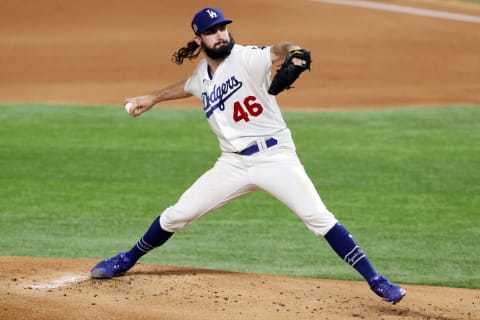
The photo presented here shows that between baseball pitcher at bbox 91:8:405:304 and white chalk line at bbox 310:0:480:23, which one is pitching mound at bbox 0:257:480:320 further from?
white chalk line at bbox 310:0:480:23

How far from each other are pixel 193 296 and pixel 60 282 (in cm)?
98

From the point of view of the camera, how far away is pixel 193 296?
6.66m

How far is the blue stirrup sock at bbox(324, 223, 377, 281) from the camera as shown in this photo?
6410mm

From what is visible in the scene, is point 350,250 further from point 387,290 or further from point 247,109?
point 247,109

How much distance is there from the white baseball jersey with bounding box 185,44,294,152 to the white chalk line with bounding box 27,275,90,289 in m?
1.47

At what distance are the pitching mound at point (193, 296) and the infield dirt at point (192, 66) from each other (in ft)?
0.04

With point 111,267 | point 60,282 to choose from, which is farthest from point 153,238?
point 60,282

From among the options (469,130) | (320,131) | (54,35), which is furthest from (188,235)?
(54,35)

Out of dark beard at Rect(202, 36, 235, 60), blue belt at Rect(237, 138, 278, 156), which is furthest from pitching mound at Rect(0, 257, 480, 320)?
dark beard at Rect(202, 36, 235, 60)

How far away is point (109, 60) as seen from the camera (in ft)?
56.5

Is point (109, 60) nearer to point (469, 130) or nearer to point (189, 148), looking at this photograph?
point (189, 148)

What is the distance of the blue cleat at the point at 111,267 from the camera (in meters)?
7.01

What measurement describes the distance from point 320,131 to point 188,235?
4.31 m

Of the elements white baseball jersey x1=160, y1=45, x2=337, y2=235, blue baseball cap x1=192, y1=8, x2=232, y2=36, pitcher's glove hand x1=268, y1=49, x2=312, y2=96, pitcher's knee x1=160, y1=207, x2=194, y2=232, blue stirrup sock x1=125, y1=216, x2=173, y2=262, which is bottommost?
blue stirrup sock x1=125, y1=216, x2=173, y2=262
